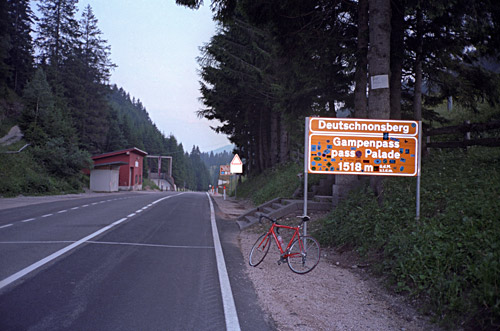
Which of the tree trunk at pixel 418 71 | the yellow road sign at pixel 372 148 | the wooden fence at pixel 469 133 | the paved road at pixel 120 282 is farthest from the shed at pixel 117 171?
the yellow road sign at pixel 372 148

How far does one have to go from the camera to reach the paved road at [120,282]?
4488 mm

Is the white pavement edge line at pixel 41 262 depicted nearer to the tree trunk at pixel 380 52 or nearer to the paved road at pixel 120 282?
the paved road at pixel 120 282

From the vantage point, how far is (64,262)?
717 centimetres

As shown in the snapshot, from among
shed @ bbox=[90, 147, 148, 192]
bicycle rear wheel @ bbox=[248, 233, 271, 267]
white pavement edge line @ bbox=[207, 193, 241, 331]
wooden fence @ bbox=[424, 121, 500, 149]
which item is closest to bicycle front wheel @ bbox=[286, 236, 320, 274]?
bicycle rear wheel @ bbox=[248, 233, 271, 267]

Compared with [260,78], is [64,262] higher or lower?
lower

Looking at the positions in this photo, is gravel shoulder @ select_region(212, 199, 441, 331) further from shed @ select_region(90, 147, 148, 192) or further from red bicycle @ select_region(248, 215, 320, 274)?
shed @ select_region(90, 147, 148, 192)

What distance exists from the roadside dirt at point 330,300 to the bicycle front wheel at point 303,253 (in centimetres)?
15

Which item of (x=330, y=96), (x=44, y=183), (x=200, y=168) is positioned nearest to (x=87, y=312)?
(x=330, y=96)

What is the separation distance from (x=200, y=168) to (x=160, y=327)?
19648 centimetres

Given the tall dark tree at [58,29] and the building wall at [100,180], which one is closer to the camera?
the building wall at [100,180]

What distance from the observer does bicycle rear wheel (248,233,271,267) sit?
7826 millimetres

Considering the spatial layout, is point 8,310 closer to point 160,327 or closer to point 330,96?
point 160,327

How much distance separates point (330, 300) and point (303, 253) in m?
1.63

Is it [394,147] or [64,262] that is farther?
[394,147]
